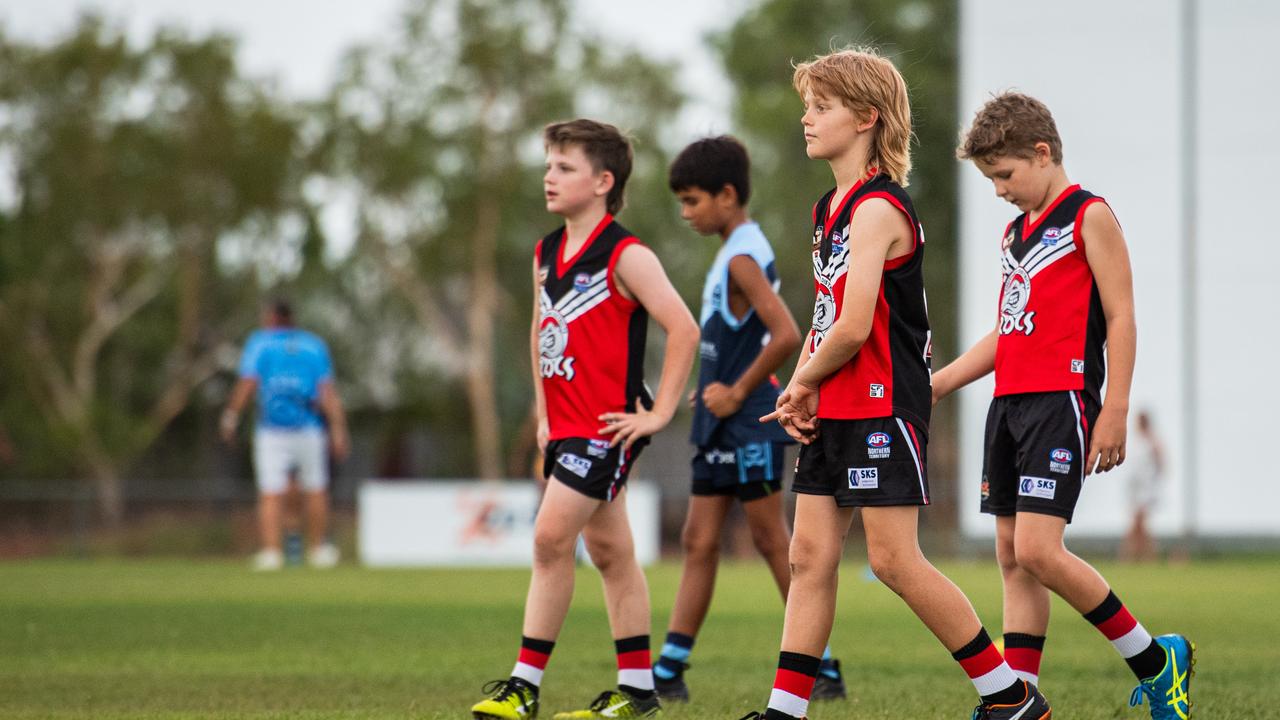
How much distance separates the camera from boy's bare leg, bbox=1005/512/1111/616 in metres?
4.67

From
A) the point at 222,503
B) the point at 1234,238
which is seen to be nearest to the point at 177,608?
the point at 222,503

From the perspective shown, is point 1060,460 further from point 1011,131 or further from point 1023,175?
point 1011,131

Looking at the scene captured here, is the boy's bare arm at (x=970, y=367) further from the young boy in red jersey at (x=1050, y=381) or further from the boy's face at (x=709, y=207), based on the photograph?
the boy's face at (x=709, y=207)

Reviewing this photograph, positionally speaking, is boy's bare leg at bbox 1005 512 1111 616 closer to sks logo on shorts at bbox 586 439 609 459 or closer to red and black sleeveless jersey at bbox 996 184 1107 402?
red and black sleeveless jersey at bbox 996 184 1107 402

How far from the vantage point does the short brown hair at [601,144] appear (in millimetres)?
5418

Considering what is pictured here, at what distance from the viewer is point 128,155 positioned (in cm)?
3578

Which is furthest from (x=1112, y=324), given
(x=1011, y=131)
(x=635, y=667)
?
(x=635, y=667)

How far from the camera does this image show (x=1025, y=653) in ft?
16.5

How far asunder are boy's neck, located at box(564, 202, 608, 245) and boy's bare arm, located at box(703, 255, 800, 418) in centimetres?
86

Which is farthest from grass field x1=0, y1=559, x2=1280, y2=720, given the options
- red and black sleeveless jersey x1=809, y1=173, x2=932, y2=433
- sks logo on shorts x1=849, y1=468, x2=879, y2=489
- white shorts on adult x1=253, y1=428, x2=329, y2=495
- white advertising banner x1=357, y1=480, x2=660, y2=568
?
white advertising banner x1=357, y1=480, x2=660, y2=568

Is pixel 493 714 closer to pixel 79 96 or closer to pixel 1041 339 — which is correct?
pixel 1041 339

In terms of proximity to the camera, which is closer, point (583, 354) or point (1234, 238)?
point (583, 354)

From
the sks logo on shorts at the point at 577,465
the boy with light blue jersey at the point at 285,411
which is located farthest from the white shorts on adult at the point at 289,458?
the sks logo on shorts at the point at 577,465

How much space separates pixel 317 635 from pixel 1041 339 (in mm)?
4905
